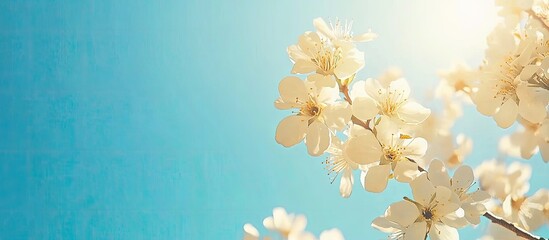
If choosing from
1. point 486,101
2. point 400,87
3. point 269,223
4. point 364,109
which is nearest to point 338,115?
point 364,109

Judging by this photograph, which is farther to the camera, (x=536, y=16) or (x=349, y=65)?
(x=536, y=16)

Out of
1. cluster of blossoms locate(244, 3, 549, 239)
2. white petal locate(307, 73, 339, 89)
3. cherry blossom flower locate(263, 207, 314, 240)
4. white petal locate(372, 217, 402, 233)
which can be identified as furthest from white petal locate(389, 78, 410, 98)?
cherry blossom flower locate(263, 207, 314, 240)

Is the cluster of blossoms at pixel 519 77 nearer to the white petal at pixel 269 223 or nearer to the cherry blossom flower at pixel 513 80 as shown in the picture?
the cherry blossom flower at pixel 513 80

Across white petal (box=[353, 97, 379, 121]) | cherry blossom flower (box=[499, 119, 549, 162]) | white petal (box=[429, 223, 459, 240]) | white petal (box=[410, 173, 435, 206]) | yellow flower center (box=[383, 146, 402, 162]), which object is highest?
cherry blossom flower (box=[499, 119, 549, 162])

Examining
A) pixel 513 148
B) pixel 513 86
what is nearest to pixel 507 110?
pixel 513 86

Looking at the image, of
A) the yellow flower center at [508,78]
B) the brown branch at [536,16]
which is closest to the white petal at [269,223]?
the yellow flower center at [508,78]

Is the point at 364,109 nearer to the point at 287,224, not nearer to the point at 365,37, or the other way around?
the point at 365,37

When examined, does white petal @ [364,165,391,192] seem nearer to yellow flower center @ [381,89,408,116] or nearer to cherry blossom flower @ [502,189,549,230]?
yellow flower center @ [381,89,408,116]
